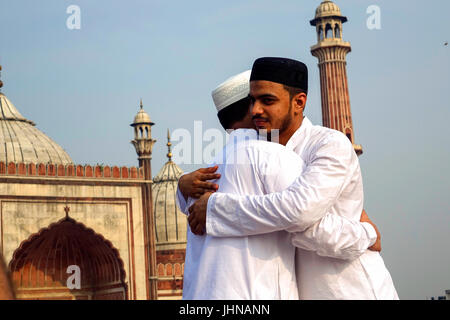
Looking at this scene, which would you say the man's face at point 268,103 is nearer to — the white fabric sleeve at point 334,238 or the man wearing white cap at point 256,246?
the man wearing white cap at point 256,246

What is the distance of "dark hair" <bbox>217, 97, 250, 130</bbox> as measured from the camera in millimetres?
2691

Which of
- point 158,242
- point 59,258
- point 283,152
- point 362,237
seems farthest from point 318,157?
point 158,242

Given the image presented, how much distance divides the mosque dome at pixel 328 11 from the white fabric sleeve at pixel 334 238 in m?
20.8

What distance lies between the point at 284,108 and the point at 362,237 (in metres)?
0.48

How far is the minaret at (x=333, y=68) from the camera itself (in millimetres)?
21625

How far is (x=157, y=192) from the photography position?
2714cm

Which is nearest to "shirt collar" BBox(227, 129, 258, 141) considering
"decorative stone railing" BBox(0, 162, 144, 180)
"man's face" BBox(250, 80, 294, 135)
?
"man's face" BBox(250, 80, 294, 135)

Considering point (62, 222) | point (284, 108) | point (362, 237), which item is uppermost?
point (62, 222)

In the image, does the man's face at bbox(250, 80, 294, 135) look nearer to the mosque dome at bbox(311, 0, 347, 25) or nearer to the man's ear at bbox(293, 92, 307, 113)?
the man's ear at bbox(293, 92, 307, 113)

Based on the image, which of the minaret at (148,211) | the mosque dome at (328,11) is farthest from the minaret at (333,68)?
the minaret at (148,211)

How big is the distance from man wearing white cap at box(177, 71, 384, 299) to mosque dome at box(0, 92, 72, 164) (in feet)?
57.6

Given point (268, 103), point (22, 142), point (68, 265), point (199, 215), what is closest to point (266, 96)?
point (268, 103)

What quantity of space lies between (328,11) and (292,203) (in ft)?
69.1
